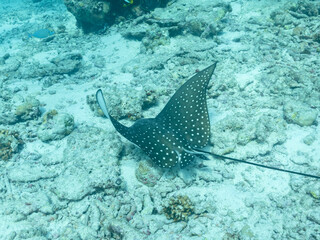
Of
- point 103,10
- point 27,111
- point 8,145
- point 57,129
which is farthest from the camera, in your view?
point 103,10

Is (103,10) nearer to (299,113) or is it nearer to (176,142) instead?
(176,142)

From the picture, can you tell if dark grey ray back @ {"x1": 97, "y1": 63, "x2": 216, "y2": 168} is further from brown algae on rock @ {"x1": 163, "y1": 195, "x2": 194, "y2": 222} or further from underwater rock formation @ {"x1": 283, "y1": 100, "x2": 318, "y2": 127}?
underwater rock formation @ {"x1": 283, "y1": 100, "x2": 318, "y2": 127}

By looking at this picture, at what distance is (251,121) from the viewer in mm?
4562

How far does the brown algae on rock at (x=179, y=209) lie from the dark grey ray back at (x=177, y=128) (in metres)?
0.71

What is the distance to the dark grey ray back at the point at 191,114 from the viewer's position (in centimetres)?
390

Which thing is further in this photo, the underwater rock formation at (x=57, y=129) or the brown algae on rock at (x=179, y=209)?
the underwater rock formation at (x=57, y=129)

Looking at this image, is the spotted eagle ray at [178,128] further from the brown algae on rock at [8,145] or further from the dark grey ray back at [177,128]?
the brown algae on rock at [8,145]

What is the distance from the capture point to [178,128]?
400 cm

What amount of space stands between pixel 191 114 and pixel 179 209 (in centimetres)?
187

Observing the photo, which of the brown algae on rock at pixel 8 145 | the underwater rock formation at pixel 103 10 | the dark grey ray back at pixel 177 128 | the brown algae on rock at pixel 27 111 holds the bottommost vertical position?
the brown algae on rock at pixel 8 145

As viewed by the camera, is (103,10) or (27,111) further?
(103,10)

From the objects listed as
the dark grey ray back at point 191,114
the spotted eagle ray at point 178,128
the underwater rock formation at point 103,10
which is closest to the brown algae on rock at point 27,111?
the spotted eagle ray at point 178,128

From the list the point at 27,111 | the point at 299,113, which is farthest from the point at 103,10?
the point at 299,113

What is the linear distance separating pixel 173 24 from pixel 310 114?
6.60 m
